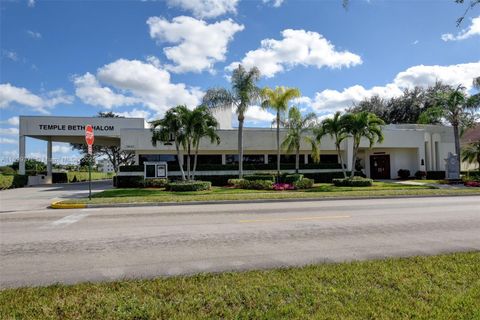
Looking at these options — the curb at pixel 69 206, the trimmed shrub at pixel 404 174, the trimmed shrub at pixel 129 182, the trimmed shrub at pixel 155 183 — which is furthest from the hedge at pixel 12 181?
the trimmed shrub at pixel 404 174

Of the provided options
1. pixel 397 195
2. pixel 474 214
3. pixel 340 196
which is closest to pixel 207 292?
pixel 474 214

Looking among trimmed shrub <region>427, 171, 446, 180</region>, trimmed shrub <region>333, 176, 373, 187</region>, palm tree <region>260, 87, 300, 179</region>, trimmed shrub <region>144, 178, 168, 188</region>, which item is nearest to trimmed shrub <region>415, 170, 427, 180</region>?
trimmed shrub <region>427, 171, 446, 180</region>

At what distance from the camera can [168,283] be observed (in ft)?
15.0

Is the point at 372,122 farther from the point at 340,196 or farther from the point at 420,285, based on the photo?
the point at 420,285

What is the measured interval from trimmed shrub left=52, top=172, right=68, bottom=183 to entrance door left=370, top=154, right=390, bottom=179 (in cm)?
3478

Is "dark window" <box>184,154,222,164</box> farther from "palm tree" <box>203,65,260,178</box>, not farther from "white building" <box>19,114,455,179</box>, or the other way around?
"palm tree" <box>203,65,260,178</box>

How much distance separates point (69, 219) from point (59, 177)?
3321 cm

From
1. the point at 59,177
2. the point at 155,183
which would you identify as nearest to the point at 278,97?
the point at 155,183

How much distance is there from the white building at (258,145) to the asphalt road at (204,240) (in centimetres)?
1890

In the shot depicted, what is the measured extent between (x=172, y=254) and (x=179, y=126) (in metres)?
16.5

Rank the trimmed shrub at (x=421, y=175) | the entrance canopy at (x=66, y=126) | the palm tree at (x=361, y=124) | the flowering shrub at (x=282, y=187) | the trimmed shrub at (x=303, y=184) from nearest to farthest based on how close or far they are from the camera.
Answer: the flowering shrub at (x=282, y=187)
the trimmed shrub at (x=303, y=184)
the palm tree at (x=361, y=124)
the entrance canopy at (x=66, y=126)
the trimmed shrub at (x=421, y=175)

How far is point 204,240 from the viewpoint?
24.3 feet

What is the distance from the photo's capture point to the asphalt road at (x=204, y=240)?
556cm

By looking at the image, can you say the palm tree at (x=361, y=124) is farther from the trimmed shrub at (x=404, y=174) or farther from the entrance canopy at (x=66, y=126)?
the entrance canopy at (x=66, y=126)
